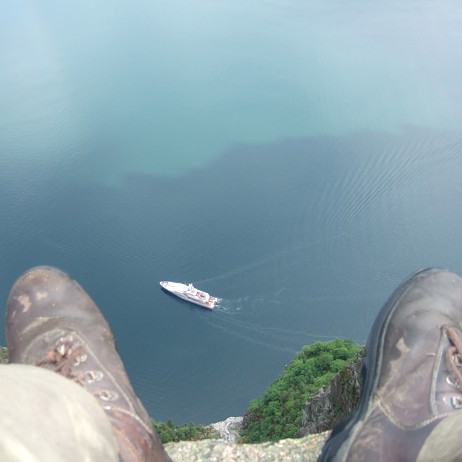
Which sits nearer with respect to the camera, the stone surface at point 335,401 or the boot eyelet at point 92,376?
the boot eyelet at point 92,376

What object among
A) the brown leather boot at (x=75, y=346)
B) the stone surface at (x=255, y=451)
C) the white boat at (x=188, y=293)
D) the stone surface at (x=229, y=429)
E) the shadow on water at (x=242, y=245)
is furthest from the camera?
the white boat at (x=188, y=293)

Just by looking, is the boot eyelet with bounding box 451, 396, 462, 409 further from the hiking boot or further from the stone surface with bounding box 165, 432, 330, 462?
the stone surface with bounding box 165, 432, 330, 462

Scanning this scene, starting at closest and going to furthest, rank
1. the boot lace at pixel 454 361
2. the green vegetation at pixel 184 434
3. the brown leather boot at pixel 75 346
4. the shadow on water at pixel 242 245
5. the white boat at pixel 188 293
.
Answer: the brown leather boot at pixel 75 346, the boot lace at pixel 454 361, the green vegetation at pixel 184 434, the shadow on water at pixel 242 245, the white boat at pixel 188 293

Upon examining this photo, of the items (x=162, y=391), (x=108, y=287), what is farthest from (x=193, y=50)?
(x=162, y=391)

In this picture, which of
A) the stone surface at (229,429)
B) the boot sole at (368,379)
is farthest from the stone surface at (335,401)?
the stone surface at (229,429)

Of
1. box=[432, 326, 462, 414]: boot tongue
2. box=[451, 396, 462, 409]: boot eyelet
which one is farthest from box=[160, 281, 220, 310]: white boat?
box=[451, 396, 462, 409]: boot eyelet

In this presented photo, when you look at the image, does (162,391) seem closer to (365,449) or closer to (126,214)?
(126,214)

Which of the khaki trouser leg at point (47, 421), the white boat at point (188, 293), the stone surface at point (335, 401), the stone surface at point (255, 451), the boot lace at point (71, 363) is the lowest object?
the white boat at point (188, 293)

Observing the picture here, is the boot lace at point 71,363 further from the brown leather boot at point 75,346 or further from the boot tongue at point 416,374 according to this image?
the boot tongue at point 416,374
